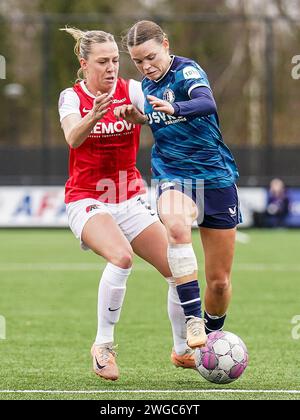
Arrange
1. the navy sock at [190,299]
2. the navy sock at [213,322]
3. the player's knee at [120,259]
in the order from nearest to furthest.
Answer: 1. the navy sock at [190,299]
2. the player's knee at [120,259]
3. the navy sock at [213,322]

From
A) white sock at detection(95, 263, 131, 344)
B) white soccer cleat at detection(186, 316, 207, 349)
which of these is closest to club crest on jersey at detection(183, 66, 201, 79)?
white sock at detection(95, 263, 131, 344)

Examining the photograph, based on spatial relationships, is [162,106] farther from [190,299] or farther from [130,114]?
[190,299]

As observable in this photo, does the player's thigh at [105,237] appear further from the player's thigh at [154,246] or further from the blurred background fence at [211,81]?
the blurred background fence at [211,81]

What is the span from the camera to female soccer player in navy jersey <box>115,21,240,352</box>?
6.10 metres

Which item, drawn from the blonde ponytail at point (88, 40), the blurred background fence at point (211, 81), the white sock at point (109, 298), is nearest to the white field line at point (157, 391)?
the white sock at point (109, 298)

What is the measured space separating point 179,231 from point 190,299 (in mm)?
400

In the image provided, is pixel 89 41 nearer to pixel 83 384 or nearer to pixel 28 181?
pixel 83 384

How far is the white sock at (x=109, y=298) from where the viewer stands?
21.3 feet

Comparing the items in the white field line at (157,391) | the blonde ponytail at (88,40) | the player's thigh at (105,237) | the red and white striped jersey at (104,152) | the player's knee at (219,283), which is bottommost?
the white field line at (157,391)

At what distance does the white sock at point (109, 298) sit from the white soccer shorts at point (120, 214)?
0.92 feet

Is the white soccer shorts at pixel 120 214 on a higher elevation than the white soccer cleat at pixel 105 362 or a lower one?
higher

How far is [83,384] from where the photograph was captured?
246 inches

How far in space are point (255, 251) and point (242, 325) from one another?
8169mm

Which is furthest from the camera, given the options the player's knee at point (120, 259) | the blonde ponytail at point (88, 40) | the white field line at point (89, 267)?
the white field line at point (89, 267)
